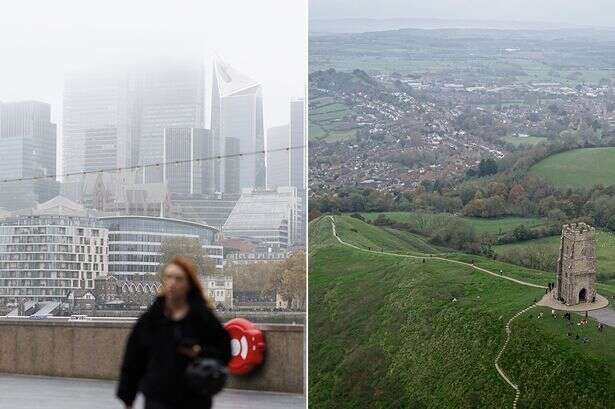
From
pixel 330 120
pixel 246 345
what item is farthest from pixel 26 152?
pixel 246 345

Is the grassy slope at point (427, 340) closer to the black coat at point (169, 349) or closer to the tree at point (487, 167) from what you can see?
the tree at point (487, 167)

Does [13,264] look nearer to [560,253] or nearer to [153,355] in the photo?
[560,253]

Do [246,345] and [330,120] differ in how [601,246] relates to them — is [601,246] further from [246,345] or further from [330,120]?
[246,345]

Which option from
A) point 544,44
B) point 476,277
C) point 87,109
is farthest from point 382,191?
point 87,109

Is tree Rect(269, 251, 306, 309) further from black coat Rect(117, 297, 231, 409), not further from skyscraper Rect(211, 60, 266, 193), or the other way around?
black coat Rect(117, 297, 231, 409)

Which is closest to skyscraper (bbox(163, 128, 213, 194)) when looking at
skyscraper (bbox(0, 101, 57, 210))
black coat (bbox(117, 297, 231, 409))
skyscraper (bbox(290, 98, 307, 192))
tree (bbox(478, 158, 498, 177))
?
skyscraper (bbox(290, 98, 307, 192))
